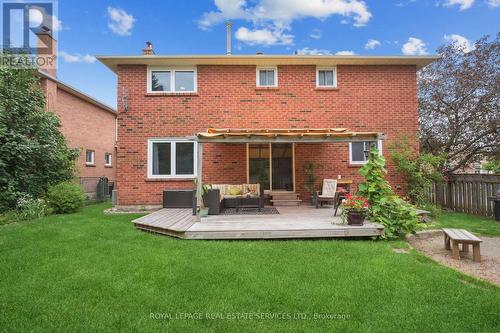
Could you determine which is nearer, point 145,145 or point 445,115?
point 145,145

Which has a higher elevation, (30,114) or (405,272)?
(30,114)

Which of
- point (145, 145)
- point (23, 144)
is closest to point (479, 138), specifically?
point (145, 145)

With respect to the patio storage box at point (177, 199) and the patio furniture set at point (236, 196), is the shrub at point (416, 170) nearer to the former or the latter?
the patio furniture set at point (236, 196)

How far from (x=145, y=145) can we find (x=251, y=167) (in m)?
4.07

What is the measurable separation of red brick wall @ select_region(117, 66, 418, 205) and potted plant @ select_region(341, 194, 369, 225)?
4.03 meters

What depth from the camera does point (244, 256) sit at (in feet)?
16.5

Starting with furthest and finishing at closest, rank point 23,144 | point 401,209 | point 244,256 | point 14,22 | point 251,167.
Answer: point 14,22, point 251,167, point 23,144, point 401,209, point 244,256

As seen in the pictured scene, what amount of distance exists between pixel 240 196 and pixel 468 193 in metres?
8.29

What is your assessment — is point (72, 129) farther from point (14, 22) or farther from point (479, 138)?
point (479, 138)

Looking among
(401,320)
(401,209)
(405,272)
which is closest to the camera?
(401,320)

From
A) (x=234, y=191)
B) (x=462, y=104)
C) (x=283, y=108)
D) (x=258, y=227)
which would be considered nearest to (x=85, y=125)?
(x=234, y=191)

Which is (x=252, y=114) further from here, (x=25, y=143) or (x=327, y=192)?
(x=25, y=143)

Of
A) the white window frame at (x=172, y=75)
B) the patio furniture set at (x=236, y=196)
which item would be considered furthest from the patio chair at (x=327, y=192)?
the white window frame at (x=172, y=75)

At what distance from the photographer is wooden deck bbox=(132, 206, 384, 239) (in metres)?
6.08
